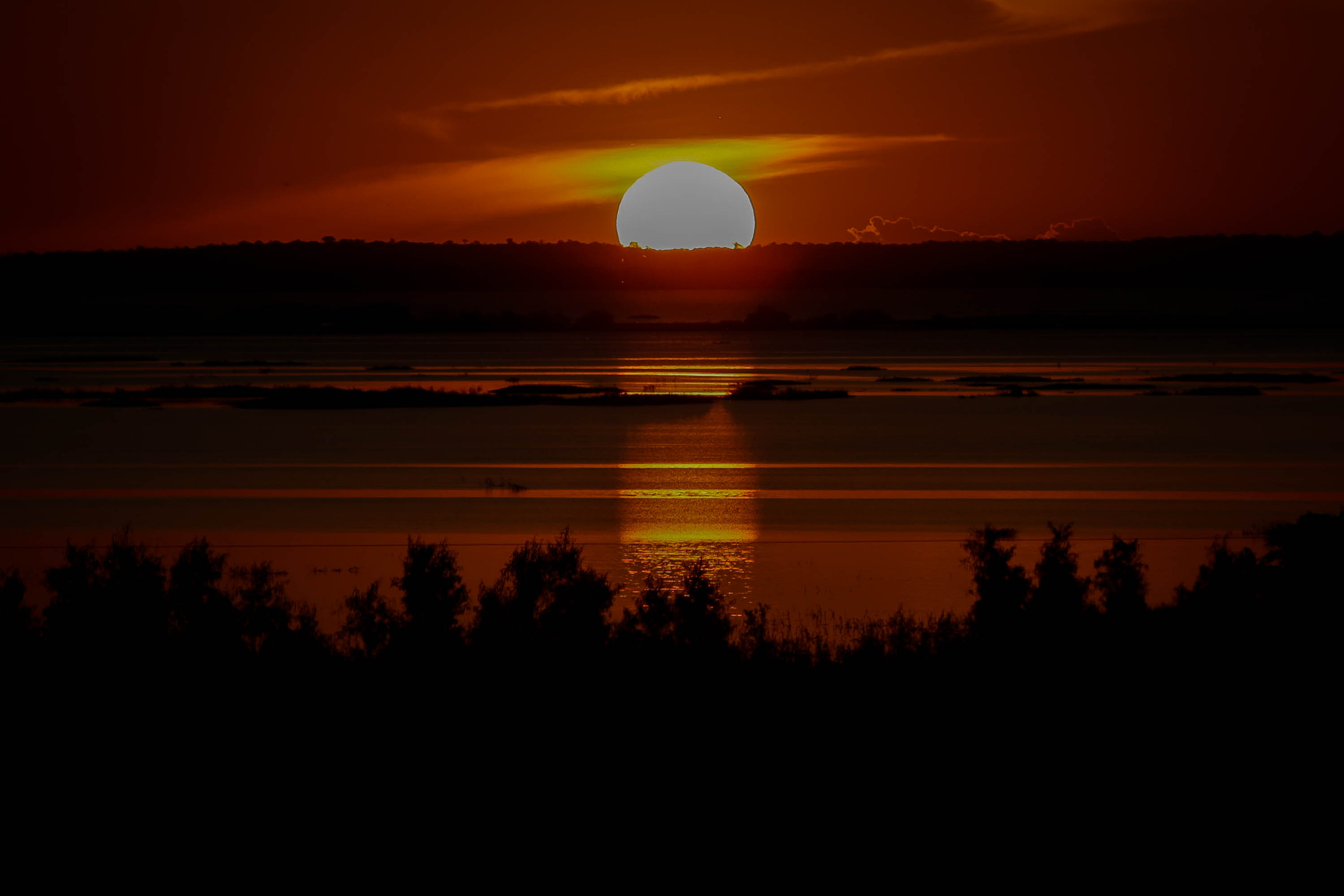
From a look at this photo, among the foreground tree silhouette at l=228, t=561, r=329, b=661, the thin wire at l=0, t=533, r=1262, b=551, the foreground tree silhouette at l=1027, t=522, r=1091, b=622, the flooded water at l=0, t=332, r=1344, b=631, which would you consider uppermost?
the flooded water at l=0, t=332, r=1344, b=631

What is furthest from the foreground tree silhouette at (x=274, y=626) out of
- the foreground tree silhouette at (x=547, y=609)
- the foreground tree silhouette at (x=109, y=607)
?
the foreground tree silhouette at (x=547, y=609)

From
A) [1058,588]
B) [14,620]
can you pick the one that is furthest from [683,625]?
[14,620]

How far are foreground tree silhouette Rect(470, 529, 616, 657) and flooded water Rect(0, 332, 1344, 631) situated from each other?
2694 millimetres

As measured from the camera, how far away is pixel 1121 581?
13.7 meters

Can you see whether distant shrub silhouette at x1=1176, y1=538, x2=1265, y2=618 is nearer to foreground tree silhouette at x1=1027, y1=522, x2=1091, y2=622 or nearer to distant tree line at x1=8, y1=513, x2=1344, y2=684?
distant tree line at x1=8, y1=513, x2=1344, y2=684

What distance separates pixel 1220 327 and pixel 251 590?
142 metres

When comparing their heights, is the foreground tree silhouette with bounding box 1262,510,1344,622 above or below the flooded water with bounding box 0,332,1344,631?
below

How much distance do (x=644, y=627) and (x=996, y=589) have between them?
350cm

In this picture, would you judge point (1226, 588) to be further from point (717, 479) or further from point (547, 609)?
point (717, 479)

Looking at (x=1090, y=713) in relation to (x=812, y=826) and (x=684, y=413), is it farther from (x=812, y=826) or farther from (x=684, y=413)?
(x=684, y=413)

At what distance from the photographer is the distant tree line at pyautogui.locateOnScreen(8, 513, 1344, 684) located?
34.5ft

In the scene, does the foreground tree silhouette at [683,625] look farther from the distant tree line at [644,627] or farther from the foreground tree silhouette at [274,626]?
the foreground tree silhouette at [274,626]

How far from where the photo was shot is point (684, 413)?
4278 centimetres

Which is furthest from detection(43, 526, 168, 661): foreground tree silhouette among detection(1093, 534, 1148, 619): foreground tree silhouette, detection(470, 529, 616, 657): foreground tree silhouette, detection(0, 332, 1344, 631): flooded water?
detection(1093, 534, 1148, 619): foreground tree silhouette
